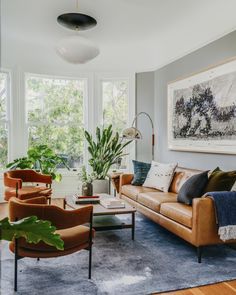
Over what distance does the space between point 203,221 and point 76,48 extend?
2287 millimetres

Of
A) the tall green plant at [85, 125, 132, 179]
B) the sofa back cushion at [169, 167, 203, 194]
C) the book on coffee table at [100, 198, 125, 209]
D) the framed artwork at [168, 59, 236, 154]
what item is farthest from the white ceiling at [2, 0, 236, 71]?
the book on coffee table at [100, 198, 125, 209]

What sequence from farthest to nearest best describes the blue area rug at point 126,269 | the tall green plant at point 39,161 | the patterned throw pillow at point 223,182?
the tall green plant at point 39,161
the patterned throw pillow at point 223,182
the blue area rug at point 126,269

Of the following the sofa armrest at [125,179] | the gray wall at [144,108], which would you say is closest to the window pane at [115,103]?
the gray wall at [144,108]

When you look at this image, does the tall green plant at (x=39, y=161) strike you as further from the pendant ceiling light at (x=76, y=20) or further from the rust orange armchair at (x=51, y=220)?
the rust orange armchair at (x=51, y=220)

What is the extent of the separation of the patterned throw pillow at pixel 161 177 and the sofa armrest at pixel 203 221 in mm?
1504

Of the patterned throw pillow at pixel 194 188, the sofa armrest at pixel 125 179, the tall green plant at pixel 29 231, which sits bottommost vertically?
the sofa armrest at pixel 125 179

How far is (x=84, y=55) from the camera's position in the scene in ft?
11.1

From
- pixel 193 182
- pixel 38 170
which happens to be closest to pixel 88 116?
pixel 38 170

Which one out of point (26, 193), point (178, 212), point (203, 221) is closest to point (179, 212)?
point (178, 212)

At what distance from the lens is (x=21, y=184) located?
436 cm

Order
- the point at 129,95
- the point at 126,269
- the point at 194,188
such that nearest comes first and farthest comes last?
the point at 126,269 → the point at 194,188 → the point at 129,95

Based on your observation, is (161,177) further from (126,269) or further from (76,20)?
(76,20)

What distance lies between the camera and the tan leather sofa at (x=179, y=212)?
9.50ft

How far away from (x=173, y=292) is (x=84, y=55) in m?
2.58
